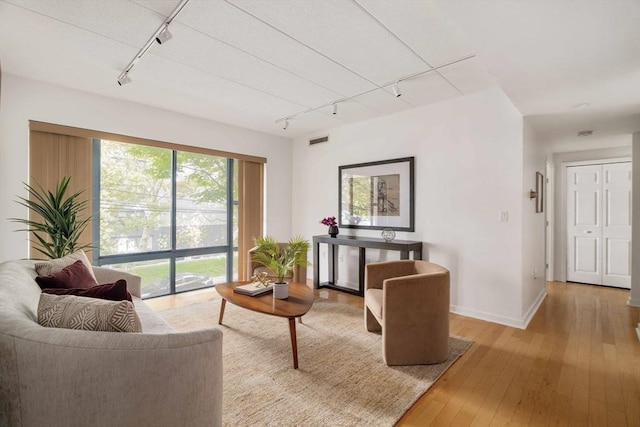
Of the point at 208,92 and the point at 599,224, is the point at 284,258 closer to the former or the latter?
the point at 208,92

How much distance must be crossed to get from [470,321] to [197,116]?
4.36 m

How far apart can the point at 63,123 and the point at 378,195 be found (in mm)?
3808

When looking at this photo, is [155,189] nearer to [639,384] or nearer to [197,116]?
[197,116]

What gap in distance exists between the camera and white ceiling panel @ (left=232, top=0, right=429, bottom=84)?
1924 millimetres

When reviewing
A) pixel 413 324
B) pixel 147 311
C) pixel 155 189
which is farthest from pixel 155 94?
pixel 413 324

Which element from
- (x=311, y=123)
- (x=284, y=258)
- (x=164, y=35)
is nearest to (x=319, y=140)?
(x=311, y=123)

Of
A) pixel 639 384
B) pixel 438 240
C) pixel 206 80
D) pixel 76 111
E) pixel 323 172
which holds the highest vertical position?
pixel 206 80

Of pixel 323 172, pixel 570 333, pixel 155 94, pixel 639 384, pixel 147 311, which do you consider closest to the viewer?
pixel 639 384

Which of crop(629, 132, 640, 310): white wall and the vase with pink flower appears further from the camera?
the vase with pink flower

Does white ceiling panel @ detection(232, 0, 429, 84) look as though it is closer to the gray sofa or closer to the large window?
the gray sofa

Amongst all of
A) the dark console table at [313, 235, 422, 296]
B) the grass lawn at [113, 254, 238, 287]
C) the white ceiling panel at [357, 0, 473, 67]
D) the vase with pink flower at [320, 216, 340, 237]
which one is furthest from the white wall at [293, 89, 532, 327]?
the grass lawn at [113, 254, 238, 287]

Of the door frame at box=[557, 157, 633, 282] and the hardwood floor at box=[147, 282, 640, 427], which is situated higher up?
the door frame at box=[557, 157, 633, 282]

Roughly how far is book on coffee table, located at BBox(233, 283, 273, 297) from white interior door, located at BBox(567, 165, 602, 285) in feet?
16.9

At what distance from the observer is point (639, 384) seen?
2068 millimetres
